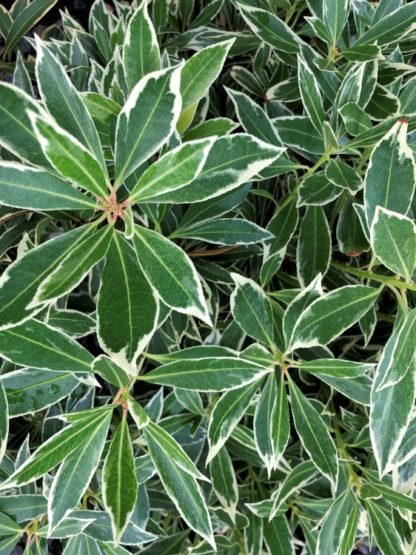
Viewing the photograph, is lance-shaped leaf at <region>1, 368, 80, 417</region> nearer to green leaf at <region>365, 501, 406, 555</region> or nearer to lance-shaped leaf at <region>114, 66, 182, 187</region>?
lance-shaped leaf at <region>114, 66, 182, 187</region>

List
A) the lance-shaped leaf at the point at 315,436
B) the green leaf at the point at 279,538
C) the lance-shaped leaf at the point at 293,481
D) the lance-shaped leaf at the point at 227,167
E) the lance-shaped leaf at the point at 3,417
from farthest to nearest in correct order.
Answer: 1. the green leaf at the point at 279,538
2. the lance-shaped leaf at the point at 293,481
3. the lance-shaped leaf at the point at 315,436
4. the lance-shaped leaf at the point at 3,417
5. the lance-shaped leaf at the point at 227,167

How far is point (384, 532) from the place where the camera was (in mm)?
950

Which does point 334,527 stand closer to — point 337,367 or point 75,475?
point 337,367

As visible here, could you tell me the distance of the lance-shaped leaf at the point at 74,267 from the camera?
60cm

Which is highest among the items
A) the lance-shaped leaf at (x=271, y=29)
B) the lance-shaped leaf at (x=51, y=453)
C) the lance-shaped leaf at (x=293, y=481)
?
the lance-shaped leaf at (x=271, y=29)

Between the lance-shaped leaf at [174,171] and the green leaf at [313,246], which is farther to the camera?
the green leaf at [313,246]

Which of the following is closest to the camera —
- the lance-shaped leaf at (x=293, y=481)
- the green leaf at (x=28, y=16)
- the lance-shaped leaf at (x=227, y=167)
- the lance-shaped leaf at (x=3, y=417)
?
the lance-shaped leaf at (x=227, y=167)

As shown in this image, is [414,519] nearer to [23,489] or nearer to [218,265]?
[218,265]

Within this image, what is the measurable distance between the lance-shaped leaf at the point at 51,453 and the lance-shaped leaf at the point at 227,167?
33 centimetres

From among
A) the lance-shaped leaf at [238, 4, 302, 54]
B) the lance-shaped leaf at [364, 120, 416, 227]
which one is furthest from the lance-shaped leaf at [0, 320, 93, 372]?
the lance-shaped leaf at [238, 4, 302, 54]

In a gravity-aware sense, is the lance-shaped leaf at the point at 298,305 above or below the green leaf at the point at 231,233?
below

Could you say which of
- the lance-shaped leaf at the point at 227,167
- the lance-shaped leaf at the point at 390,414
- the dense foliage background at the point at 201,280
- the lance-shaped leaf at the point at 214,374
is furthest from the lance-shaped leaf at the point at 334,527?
the lance-shaped leaf at the point at 227,167

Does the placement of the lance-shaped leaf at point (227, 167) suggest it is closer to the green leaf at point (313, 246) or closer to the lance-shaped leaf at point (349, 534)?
the green leaf at point (313, 246)

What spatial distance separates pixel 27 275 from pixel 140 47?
34cm
